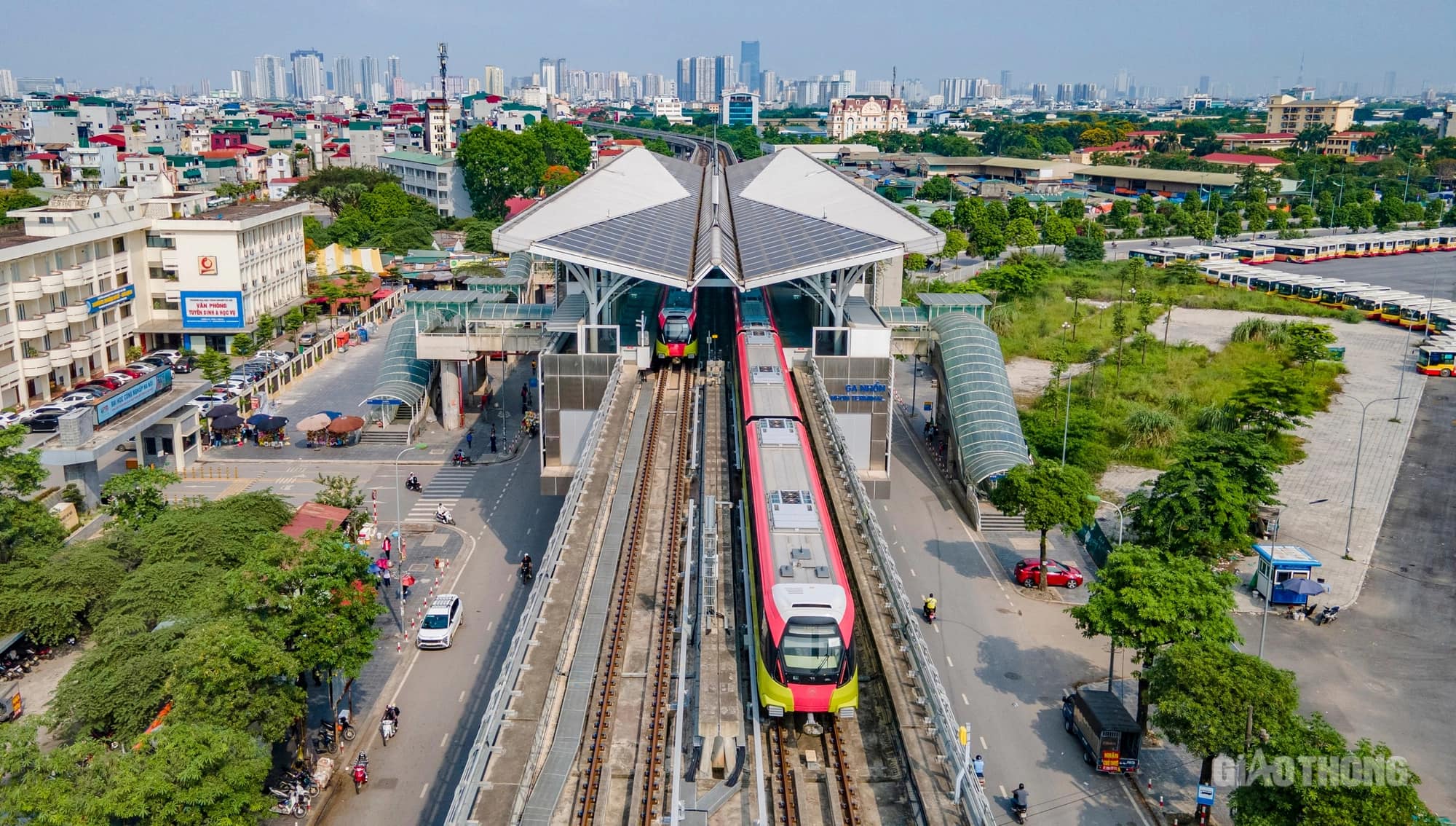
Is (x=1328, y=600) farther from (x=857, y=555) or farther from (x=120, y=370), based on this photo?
(x=120, y=370)

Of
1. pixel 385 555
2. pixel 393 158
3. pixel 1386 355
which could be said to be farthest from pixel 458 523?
pixel 393 158

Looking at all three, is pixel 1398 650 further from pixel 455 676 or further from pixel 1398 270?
pixel 1398 270

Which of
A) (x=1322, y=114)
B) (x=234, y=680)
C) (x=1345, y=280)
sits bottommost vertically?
(x=234, y=680)

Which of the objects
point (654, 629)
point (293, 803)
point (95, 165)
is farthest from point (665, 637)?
point (95, 165)

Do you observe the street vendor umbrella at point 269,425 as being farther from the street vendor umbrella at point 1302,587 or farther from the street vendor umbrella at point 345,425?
the street vendor umbrella at point 1302,587

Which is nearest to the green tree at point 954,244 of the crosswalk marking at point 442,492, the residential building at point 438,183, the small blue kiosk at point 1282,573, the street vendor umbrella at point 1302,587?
the residential building at point 438,183
